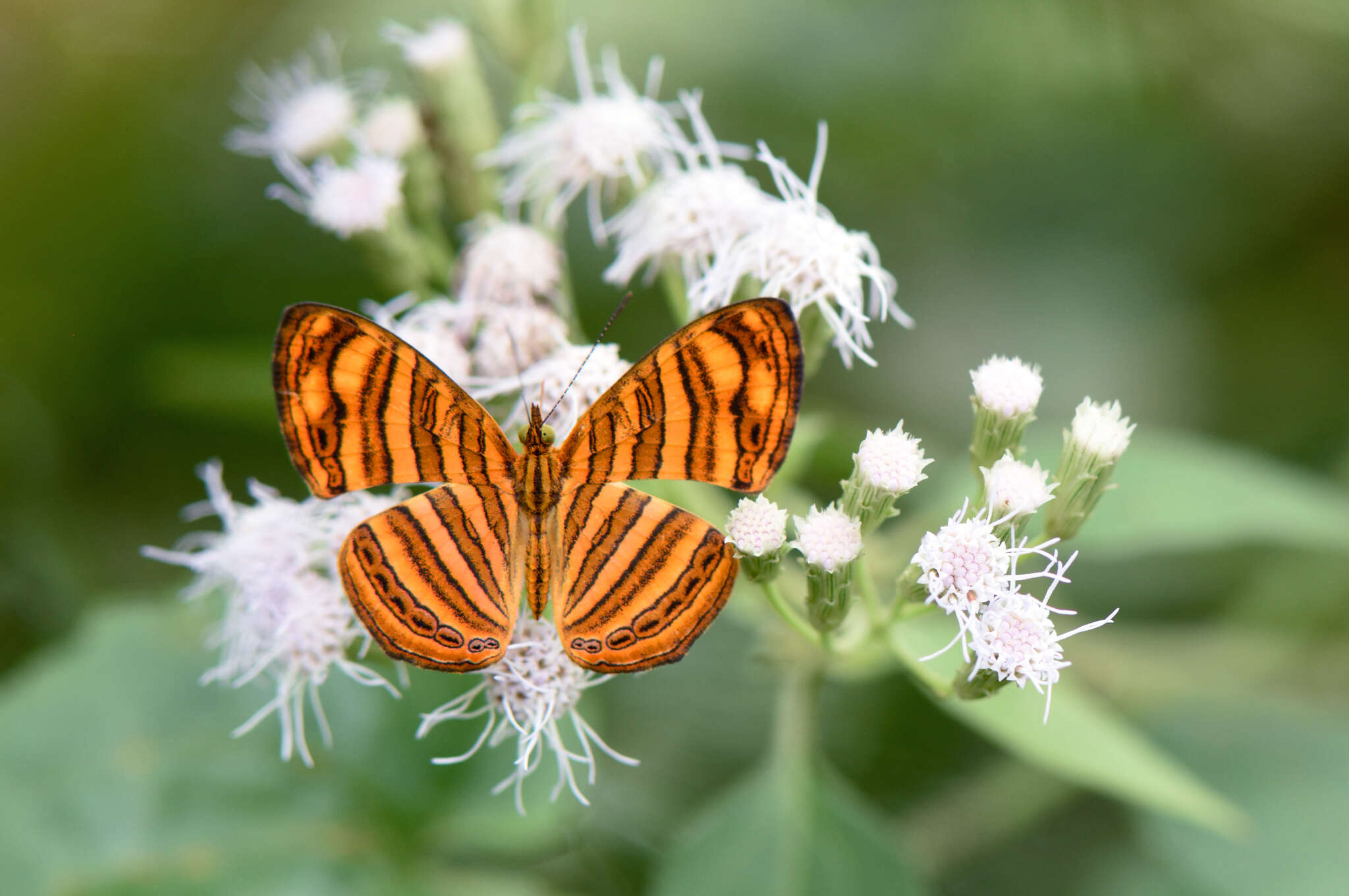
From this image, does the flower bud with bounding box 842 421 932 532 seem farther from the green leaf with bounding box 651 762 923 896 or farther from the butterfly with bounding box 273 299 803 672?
the green leaf with bounding box 651 762 923 896

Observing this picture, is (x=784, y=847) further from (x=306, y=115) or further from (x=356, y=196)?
(x=306, y=115)

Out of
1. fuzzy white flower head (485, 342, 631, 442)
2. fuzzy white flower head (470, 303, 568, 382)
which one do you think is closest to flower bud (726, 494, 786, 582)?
fuzzy white flower head (485, 342, 631, 442)

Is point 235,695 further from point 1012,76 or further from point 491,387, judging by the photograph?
point 1012,76

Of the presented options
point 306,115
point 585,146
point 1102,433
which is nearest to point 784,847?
point 1102,433

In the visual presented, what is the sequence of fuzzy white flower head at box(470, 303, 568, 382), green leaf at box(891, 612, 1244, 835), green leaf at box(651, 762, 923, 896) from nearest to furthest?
green leaf at box(891, 612, 1244, 835) < fuzzy white flower head at box(470, 303, 568, 382) < green leaf at box(651, 762, 923, 896)

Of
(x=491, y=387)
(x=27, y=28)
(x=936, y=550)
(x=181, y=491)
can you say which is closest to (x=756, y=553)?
(x=936, y=550)

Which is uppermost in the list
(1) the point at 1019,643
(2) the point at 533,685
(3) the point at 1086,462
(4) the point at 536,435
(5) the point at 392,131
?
(5) the point at 392,131

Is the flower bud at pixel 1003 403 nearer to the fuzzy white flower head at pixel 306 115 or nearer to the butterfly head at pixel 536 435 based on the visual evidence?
the butterfly head at pixel 536 435

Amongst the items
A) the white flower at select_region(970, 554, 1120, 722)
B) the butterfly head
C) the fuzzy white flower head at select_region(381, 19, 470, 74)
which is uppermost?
the fuzzy white flower head at select_region(381, 19, 470, 74)
